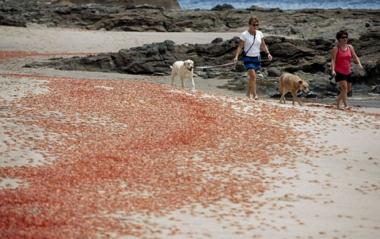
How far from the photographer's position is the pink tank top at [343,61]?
667 inches

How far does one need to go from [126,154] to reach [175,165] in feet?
2.77

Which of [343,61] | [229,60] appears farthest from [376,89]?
[343,61]

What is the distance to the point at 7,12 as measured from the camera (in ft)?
179

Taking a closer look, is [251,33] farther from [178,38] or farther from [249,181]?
[178,38]

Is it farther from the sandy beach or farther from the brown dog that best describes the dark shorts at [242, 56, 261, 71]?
the brown dog

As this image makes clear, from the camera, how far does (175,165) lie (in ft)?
38.5

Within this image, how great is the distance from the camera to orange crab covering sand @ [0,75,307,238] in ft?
30.9

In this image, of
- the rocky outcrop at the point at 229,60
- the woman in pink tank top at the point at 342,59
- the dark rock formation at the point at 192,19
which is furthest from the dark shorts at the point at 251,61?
the dark rock formation at the point at 192,19

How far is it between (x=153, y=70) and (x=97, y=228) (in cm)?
2037

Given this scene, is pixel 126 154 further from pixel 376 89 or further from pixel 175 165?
pixel 376 89

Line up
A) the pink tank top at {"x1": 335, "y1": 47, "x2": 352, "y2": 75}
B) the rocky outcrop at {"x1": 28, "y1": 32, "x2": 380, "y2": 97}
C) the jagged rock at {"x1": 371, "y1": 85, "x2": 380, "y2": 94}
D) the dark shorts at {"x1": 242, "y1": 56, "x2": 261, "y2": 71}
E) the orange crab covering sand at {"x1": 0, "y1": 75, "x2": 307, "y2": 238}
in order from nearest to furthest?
the orange crab covering sand at {"x1": 0, "y1": 75, "x2": 307, "y2": 238}
the pink tank top at {"x1": 335, "y1": 47, "x2": 352, "y2": 75}
the dark shorts at {"x1": 242, "y1": 56, "x2": 261, "y2": 71}
the jagged rock at {"x1": 371, "y1": 85, "x2": 380, "y2": 94}
the rocky outcrop at {"x1": 28, "y1": 32, "x2": 380, "y2": 97}

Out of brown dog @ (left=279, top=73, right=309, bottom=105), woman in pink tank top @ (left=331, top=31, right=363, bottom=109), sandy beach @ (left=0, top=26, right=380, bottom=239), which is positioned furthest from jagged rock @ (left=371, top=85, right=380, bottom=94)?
sandy beach @ (left=0, top=26, right=380, bottom=239)

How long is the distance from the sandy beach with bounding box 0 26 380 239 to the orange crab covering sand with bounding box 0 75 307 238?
2 cm

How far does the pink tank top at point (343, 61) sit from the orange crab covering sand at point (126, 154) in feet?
5.86
